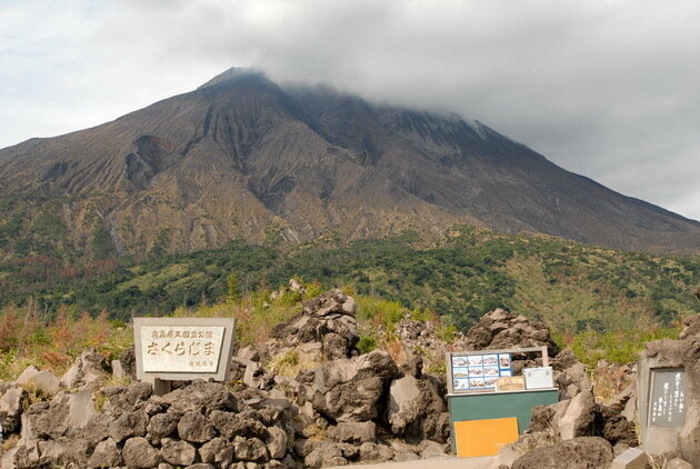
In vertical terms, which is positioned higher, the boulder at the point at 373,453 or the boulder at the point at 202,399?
the boulder at the point at 202,399

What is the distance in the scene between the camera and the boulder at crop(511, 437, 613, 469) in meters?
7.82

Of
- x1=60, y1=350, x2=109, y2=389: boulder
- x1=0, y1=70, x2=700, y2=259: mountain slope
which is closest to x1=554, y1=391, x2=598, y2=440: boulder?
x1=60, y1=350, x2=109, y2=389: boulder

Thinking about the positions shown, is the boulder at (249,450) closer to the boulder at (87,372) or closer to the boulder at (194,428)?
the boulder at (194,428)

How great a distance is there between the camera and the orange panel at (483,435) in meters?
12.3

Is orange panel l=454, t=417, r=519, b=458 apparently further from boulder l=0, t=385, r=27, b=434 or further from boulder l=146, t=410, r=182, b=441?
boulder l=0, t=385, r=27, b=434

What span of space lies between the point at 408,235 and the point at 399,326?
9845 centimetres

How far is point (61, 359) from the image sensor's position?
15.6 m

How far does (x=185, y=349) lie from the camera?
38.9 ft

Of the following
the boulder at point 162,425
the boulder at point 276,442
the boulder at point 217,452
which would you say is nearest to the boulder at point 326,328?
the boulder at point 276,442

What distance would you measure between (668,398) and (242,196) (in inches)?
5768

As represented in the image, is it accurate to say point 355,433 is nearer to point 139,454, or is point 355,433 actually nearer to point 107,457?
point 139,454

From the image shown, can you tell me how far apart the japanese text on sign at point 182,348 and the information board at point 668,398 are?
6.44 metres

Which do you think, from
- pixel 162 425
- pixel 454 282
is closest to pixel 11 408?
pixel 162 425

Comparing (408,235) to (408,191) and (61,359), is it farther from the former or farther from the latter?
(61,359)
